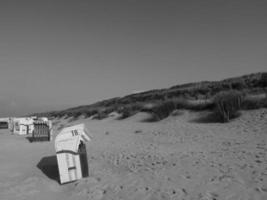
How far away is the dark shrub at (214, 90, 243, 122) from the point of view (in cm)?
1058

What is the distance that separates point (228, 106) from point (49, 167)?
31.8 ft

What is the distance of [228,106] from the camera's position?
1083cm

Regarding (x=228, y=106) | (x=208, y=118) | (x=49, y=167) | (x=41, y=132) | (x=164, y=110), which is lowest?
(x=208, y=118)

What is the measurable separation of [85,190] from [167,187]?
154 centimetres

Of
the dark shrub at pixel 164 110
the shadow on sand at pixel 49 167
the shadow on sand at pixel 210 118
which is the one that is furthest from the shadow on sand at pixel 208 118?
the shadow on sand at pixel 49 167

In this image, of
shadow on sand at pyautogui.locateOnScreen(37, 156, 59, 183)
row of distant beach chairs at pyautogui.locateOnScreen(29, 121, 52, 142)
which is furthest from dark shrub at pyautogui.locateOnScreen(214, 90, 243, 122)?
row of distant beach chairs at pyautogui.locateOnScreen(29, 121, 52, 142)

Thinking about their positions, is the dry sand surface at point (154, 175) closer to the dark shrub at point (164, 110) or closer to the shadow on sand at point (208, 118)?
the shadow on sand at point (208, 118)

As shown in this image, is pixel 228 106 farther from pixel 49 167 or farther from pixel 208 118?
pixel 49 167

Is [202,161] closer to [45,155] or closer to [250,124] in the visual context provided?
[45,155]

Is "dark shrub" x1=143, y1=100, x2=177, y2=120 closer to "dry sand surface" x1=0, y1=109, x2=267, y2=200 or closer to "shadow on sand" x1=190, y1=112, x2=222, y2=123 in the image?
"shadow on sand" x1=190, y1=112, x2=222, y2=123

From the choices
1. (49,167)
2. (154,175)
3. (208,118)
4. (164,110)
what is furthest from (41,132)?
(208,118)

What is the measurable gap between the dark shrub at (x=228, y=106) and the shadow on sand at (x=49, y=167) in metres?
8.82

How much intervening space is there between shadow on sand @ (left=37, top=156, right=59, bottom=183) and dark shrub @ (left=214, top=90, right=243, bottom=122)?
8815 mm

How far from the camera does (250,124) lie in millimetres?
8859
